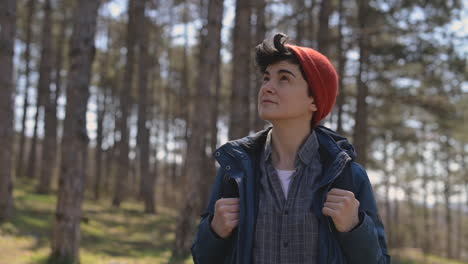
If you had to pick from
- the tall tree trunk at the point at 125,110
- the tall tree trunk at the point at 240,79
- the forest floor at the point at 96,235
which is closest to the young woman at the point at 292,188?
the forest floor at the point at 96,235

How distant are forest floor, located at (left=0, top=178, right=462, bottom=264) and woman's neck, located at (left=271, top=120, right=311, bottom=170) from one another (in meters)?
6.67

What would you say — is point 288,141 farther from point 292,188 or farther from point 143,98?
point 143,98

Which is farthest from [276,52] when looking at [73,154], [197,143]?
[197,143]

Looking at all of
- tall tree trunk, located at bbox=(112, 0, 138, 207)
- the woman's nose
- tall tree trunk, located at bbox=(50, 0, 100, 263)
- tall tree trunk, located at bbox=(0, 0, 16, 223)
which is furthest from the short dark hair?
tall tree trunk, located at bbox=(112, 0, 138, 207)

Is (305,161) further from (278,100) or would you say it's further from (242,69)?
(242,69)

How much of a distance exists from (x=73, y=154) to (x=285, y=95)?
20.6ft

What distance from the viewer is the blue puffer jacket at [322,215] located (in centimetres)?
194

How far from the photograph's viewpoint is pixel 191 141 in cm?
966

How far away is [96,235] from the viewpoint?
493 inches

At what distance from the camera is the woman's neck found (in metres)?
2.26

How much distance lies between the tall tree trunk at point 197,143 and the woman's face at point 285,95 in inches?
294

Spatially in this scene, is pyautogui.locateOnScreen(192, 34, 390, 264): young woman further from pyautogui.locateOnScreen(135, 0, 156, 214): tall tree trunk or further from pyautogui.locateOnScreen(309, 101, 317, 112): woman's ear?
pyautogui.locateOnScreen(135, 0, 156, 214): tall tree trunk

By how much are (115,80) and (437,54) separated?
17.7 metres

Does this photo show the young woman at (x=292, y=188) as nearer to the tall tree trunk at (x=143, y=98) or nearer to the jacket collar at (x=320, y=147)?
the jacket collar at (x=320, y=147)
